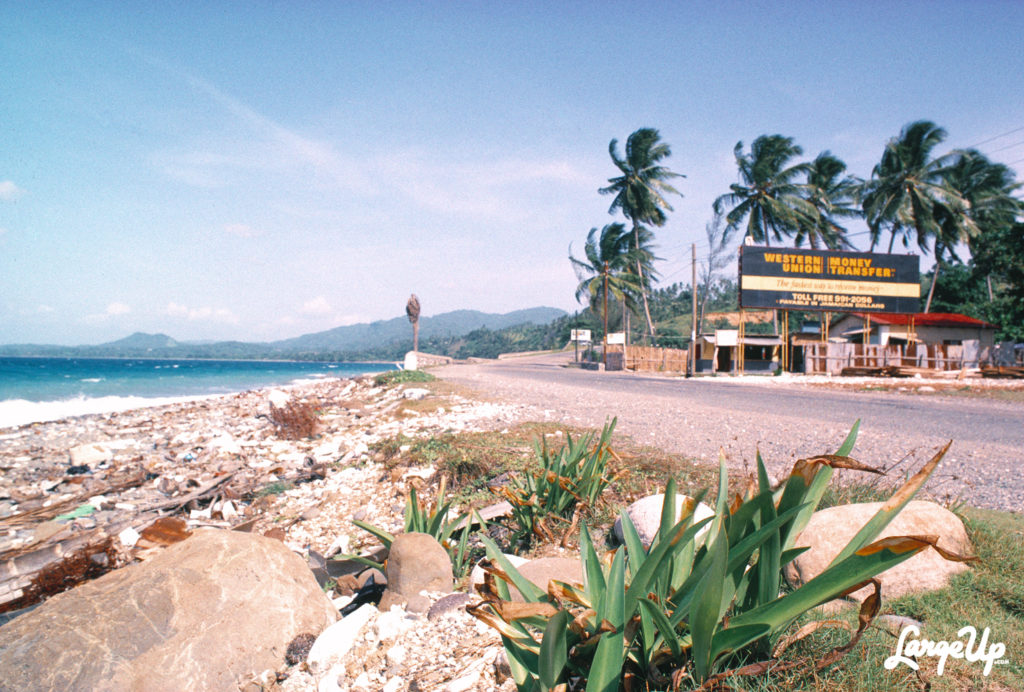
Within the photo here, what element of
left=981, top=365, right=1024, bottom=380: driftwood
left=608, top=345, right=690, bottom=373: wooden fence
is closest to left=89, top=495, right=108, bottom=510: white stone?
left=981, top=365, right=1024, bottom=380: driftwood

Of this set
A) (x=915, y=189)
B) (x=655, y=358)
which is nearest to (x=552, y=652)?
(x=655, y=358)

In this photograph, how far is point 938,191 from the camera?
109ft

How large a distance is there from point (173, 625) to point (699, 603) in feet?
8.21

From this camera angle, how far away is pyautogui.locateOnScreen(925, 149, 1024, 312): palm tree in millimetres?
36500

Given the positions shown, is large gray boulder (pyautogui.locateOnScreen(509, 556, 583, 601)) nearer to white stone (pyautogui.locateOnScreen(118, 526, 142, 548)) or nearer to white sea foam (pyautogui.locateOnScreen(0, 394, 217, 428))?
white stone (pyautogui.locateOnScreen(118, 526, 142, 548))

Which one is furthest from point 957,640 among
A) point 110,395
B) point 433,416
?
point 110,395

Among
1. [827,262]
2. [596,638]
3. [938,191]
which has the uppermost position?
[938,191]

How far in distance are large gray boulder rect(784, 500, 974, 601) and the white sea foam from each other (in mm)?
20922

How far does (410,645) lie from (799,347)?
34158mm

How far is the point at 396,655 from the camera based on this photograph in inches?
92.0

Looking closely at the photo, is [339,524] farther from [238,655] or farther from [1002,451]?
[1002,451]

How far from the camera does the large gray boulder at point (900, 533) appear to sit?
2.51m

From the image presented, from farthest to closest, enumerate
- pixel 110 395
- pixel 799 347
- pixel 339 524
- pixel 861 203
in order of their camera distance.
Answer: pixel 861 203 < pixel 799 347 < pixel 110 395 < pixel 339 524

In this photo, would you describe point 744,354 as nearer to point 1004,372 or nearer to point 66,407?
point 1004,372
